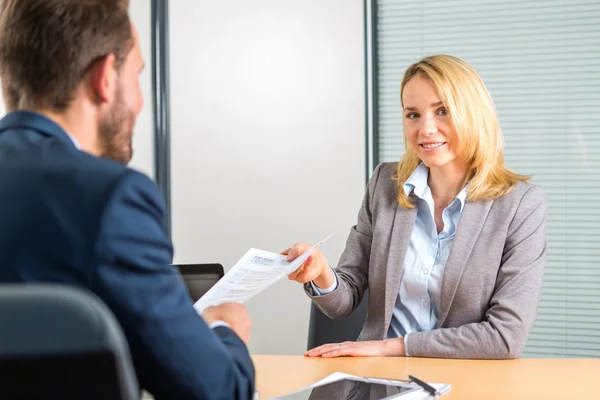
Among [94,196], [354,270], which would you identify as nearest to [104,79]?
[94,196]

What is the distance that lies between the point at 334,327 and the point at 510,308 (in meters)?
0.77

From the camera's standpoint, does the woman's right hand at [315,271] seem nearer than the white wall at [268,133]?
Yes

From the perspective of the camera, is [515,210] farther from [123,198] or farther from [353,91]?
[353,91]

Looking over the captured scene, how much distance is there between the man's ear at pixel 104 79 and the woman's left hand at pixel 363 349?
1.22 m

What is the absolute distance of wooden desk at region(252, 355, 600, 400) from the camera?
6.04 feet

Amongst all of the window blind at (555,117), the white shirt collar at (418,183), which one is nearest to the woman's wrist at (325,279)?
the white shirt collar at (418,183)

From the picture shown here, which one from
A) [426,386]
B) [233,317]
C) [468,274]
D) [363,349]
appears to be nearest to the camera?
[233,317]

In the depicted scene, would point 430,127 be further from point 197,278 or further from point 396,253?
point 197,278

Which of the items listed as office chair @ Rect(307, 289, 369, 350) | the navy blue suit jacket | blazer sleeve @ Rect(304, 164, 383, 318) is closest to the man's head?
the navy blue suit jacket

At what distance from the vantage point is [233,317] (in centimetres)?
142

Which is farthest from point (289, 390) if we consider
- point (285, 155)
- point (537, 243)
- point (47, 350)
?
point (285, 155)

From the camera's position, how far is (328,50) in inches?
169

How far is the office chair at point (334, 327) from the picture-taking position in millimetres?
2859

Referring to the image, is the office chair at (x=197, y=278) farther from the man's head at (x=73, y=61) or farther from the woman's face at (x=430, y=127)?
the man's head at (x=73, y=61)
